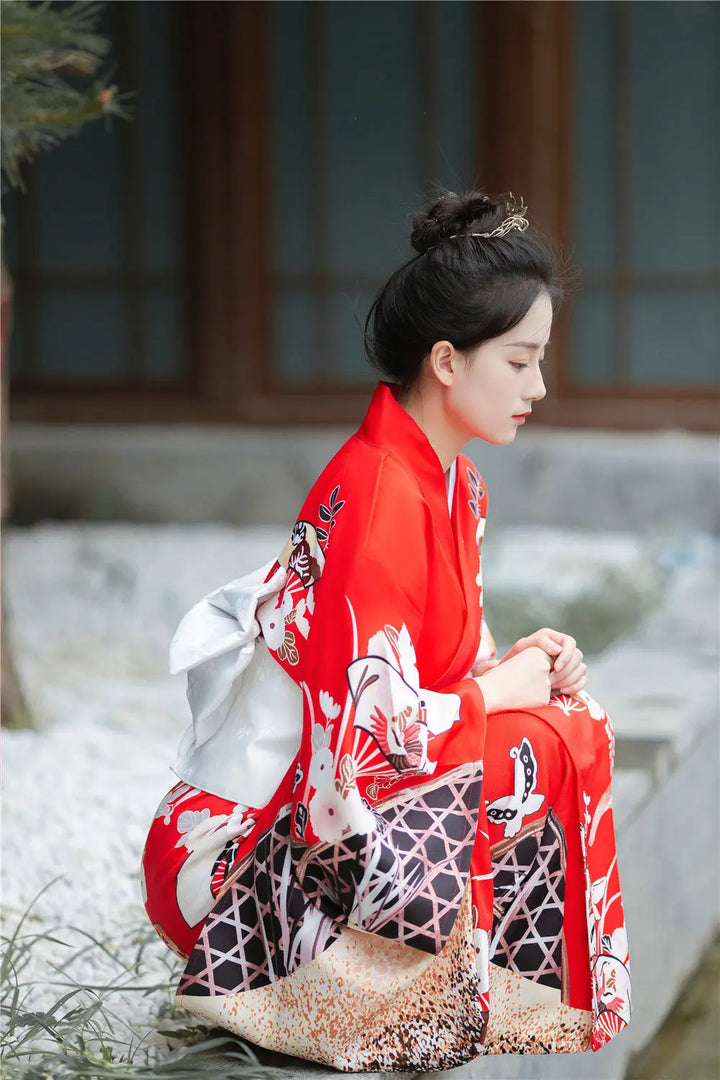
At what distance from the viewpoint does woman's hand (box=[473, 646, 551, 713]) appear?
5.21ft

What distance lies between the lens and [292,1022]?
1530 millimetres

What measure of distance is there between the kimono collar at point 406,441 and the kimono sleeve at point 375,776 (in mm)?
143

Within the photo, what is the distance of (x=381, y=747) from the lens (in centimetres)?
145

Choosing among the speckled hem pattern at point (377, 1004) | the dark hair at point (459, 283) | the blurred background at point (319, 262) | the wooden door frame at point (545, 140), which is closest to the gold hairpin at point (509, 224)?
the dark hair at point (459, 283)

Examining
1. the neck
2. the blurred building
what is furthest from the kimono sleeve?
the blurred building

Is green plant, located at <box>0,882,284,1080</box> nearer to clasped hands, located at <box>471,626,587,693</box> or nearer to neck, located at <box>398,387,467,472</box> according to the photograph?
clasped hands, located at <box>471,626,587,693</box>

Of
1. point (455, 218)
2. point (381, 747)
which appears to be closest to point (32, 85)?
point (455, 218)

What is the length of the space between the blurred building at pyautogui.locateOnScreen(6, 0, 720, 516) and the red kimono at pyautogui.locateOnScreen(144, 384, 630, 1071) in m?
4.03

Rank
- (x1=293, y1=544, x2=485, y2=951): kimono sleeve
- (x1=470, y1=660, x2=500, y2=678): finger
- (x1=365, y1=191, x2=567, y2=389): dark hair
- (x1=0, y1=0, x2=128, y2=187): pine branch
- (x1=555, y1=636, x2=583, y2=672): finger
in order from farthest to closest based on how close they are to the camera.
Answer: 1. (x1=0, y1=0, x2=128, y2=187): pine branch
2. (x1=470, y1=660, x2=500, y2=678): finger
3. (x1=555, y1=636, x2=583, y2=672): finger
4. (x1=365, y1=191, x2=567, y2=389): dark hair
5. (x1=293, y1=544, x2=485, y2=951): kimono sleeve

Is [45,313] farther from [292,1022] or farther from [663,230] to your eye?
[292,1022]

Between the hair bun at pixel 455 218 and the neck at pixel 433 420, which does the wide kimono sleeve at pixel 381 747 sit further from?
the hair bun at pixel 455 218

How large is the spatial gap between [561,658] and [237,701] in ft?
1.28

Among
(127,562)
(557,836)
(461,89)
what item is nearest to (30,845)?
(557,836)

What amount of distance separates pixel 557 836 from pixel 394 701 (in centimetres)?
29
